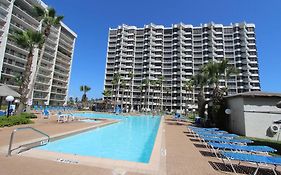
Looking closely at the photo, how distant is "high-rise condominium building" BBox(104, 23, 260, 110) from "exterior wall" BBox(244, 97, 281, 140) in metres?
63.0

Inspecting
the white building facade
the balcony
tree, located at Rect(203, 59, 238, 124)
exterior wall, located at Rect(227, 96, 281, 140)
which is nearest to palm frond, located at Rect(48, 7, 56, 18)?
tree, located at Rect(203, 59, 238, 124)

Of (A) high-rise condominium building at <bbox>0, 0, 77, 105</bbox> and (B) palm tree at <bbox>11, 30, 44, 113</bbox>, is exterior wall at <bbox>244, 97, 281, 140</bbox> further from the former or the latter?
(A) high-rise condominium building at <bbox>0, 0, 77, 105</bbox>

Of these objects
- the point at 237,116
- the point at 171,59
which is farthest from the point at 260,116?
the point at 171,59

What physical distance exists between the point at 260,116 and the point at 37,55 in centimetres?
6104

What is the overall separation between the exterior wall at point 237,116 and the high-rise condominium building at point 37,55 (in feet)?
164

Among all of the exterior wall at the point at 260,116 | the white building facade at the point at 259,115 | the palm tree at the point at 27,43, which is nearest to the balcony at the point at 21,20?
the palm tree at the point at 27,43

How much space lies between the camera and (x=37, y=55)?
5588 centimetres

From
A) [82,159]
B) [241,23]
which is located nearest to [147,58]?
[241,23]

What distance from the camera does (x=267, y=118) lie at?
14.3 metres

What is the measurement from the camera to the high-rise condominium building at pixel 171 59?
80.8m

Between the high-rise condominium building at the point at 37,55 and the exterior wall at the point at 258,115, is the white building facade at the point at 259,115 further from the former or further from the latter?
the high-rise condominium building at the point at 37,55

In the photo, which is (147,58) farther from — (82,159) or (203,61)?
(82,159)

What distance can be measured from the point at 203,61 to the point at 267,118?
74.4 m

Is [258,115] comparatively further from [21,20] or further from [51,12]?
[21,20]
